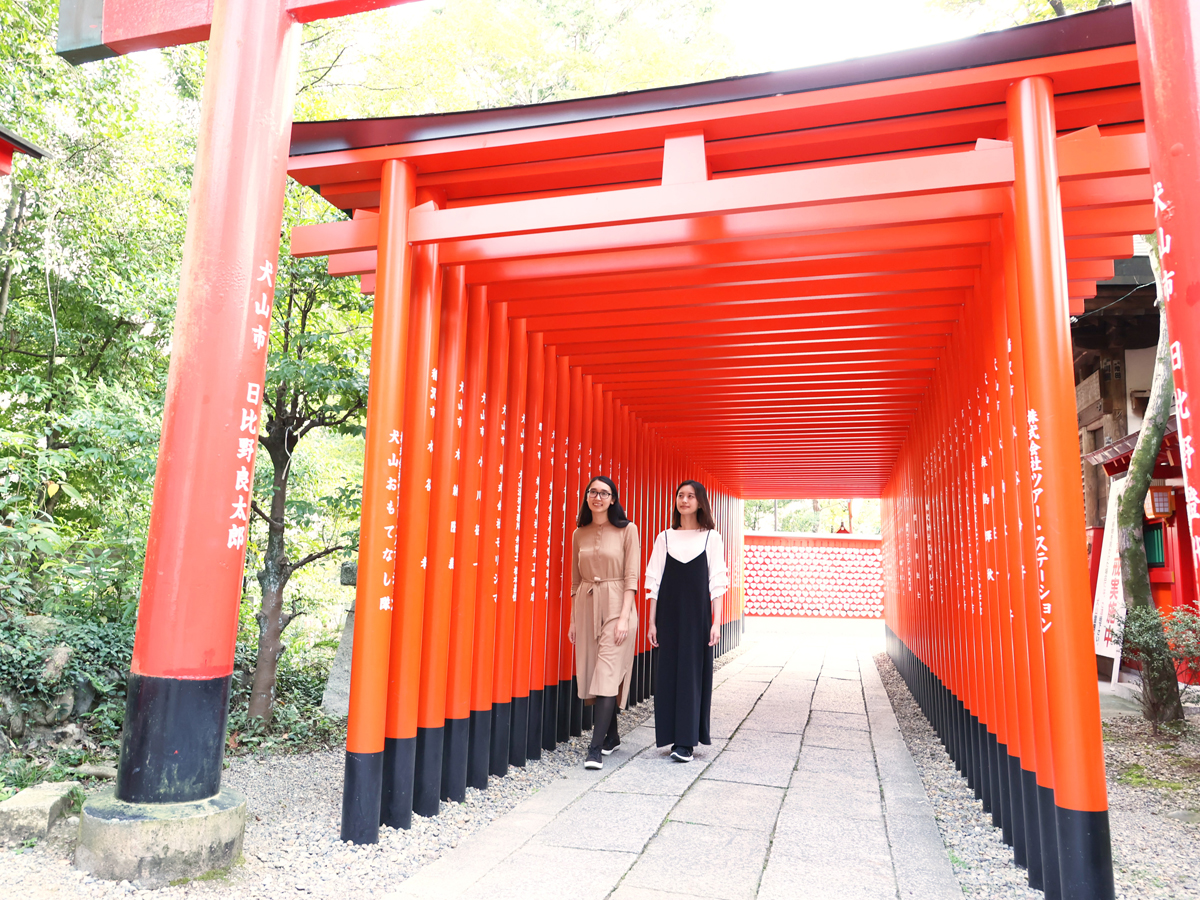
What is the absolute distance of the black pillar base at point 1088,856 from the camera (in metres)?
2.54

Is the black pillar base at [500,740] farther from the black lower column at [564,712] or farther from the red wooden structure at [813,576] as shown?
the red wooden structure at [813,576]

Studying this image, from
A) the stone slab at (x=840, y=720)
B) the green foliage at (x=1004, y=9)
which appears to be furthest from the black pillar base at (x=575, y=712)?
the green foliage at (x=1004, y=9)

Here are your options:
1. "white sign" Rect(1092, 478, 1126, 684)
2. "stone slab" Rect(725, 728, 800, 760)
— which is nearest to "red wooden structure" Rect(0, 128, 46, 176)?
"stone slab" Rect(725, 728, 800, 760)

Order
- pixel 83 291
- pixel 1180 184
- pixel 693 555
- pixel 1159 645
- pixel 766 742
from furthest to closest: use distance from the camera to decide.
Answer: pixel 83 291, pixel 1159 645, pixel 766 742, pixel 693 555, pixel 1180 184

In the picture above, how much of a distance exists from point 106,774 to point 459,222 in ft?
12.0

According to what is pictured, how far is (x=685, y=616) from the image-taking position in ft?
16.2

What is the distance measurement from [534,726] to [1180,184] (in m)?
4.35

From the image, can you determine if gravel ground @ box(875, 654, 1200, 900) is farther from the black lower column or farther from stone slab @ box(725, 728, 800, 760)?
the black lower column

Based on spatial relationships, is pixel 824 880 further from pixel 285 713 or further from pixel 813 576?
pixel 813 576

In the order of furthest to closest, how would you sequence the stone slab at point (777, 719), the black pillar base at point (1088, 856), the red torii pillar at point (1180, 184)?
the stone slab at point (777, 719), the black pillar base at point (1088, 856), the red torii pillar at point (1180, 184)

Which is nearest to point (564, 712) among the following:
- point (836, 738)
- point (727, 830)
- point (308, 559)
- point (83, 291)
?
point (836, 738)

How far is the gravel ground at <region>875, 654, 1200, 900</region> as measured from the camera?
10.1 feet

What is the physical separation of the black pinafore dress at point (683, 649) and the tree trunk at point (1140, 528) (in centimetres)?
358

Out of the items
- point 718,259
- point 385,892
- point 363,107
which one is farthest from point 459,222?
point 363,107
